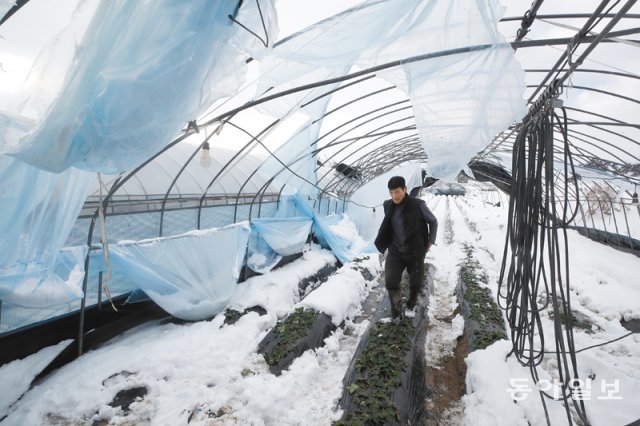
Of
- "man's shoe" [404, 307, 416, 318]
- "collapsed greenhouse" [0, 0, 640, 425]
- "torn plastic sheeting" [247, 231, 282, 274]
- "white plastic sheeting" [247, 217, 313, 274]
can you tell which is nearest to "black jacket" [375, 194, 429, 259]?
"collapsed greenhouse" [0, 0, 640, 425]

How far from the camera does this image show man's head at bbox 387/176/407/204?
385 cm

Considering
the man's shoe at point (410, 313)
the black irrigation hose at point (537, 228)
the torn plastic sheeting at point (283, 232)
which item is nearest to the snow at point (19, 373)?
the torn plastic sheeting at point (283, 232)

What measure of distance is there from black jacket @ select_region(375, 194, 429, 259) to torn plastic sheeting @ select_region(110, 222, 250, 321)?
2703 millimetres

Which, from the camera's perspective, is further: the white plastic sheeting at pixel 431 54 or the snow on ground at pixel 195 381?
the snow on ground at pixel 195 381

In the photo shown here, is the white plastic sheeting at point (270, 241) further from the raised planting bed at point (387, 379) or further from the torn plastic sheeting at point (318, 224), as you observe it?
the raised planting bed at point (387, 379)

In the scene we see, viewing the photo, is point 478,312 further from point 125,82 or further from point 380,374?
point 125,82

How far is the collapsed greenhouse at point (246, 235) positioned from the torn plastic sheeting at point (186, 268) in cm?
3

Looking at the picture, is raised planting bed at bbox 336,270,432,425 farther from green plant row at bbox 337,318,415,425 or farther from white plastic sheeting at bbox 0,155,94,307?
white plastic sheeting at bbox 0,155,94,307

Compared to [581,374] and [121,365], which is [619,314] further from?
[121,365]

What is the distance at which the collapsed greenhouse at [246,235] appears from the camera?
1.72 metres

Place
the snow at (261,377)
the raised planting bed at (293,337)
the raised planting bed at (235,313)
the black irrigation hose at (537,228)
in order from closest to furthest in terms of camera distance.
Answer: the black irrigation hose at (537,228) < the snow at (261,377) < the raised planting bed at (293,337) < the raised planting bed at (235,313)

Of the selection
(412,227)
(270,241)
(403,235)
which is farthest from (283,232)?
(412,227)

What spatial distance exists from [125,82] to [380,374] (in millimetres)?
3399

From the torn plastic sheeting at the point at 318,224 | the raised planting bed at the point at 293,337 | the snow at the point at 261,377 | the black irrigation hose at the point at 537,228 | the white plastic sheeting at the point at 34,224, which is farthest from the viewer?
the torn plastic sheeting at the point at 318,224
